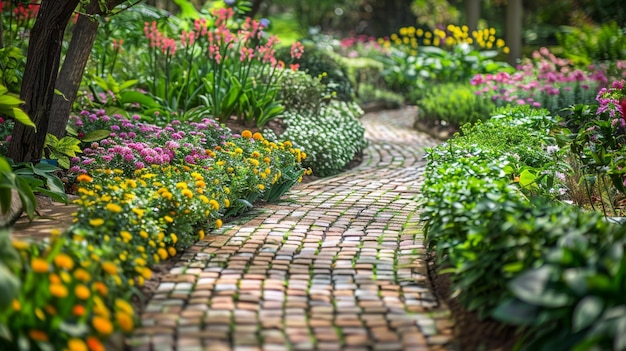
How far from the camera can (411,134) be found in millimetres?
10648

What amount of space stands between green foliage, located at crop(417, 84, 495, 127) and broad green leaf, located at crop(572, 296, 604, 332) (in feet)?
21.9

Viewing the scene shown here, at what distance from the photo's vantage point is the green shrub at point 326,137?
7.67 m

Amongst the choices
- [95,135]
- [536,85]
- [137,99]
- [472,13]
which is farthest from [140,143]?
[472,13]

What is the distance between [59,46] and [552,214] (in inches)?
137

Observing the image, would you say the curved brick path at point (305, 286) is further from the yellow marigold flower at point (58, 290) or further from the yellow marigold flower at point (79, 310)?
the yellow marigold flower at point (58, 290)

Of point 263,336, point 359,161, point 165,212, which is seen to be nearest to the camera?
point 263,336

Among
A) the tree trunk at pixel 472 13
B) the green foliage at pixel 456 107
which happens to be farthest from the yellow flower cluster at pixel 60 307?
the tree trunk at pixel 472 13

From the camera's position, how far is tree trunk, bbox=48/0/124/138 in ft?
21.0

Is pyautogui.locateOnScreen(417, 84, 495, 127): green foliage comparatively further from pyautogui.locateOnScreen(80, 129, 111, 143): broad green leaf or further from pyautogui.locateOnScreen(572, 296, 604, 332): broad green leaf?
pyautogui.locateOnScreen(572, 296, 604, 332): broad green leaf

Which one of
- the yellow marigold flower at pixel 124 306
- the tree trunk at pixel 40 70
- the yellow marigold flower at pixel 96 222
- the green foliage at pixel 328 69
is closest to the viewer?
the yellow marigold flower at pixel 124 306

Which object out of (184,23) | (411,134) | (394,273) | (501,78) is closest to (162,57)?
(184,23)

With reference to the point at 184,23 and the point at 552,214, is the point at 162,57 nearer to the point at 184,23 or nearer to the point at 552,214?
the point at 184,23

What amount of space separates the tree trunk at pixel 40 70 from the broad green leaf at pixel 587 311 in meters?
3.92

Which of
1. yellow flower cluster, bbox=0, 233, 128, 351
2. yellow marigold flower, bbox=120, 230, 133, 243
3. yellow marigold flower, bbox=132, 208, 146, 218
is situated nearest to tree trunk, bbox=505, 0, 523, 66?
yellow marigold flower, bbox=132, 208, 146, 218
